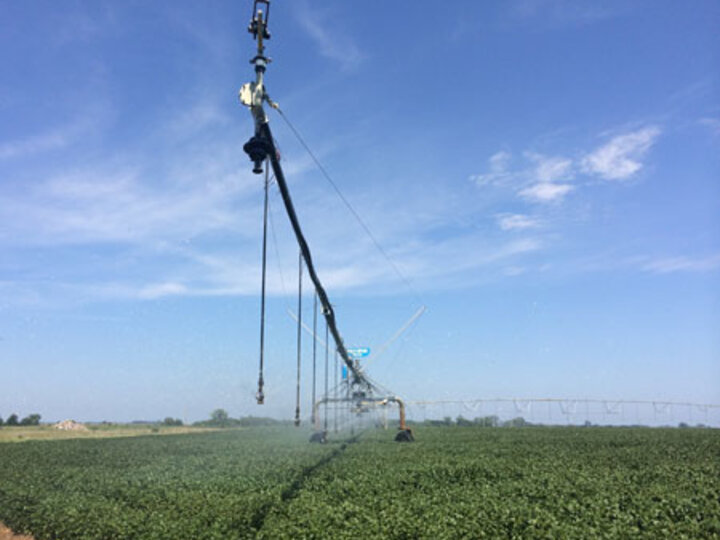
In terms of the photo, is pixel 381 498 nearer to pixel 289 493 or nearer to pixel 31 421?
pixel 289 493

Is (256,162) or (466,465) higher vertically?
(256,162)

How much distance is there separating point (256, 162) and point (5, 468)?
107 ft

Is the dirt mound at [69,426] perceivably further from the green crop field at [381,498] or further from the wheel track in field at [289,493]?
the wheel track in field at [289,493]

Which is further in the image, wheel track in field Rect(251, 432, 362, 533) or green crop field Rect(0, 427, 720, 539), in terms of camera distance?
wheel track in field Rect(251, 432, 362, 533)

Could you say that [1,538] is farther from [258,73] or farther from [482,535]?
[258,73]

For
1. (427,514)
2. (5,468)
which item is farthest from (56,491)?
(427,514)

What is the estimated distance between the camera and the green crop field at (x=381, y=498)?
15.0m

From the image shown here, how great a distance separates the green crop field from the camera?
15.0 m

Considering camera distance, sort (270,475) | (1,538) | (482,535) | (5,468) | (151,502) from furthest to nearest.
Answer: (5,468), (270,475), (151,502), (1,538), (482,535)

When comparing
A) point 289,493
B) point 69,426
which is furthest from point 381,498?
point 69,426

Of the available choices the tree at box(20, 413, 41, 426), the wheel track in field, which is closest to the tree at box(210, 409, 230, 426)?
the tree at box(20, 413, 41, 426)

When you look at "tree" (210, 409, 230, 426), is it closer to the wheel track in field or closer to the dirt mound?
the dirt mound

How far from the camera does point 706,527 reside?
1478cm

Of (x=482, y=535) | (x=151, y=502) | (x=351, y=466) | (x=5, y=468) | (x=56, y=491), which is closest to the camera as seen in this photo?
(x=482, y=535)
